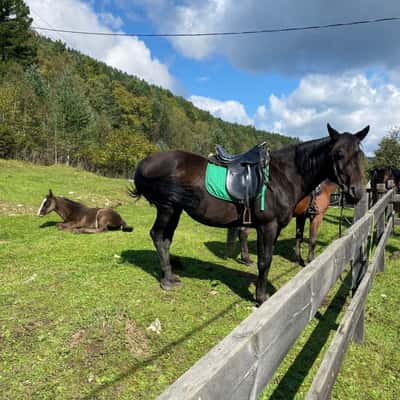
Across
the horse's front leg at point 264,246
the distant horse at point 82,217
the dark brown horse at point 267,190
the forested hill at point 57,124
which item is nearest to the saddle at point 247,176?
the dark brown horse at point 267,190

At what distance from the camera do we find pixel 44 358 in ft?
9.22

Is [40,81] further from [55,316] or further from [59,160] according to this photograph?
[55,316]

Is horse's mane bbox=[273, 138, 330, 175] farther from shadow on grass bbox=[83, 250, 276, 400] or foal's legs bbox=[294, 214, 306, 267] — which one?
foal's legs bbox=[294, 214, 306, 267]

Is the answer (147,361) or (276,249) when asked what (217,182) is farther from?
(276,249)

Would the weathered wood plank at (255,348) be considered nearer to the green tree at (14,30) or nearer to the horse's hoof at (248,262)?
the horse's hoof at (248,262)

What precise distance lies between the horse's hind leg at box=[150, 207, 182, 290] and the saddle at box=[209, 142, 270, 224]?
1.00 m

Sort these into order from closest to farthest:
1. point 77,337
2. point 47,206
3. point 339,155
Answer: point 77,337
point 339,155
point 47,206

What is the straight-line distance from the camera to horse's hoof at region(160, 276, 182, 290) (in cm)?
455

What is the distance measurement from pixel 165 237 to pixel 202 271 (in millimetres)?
1195

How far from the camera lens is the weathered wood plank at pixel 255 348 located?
0.82m

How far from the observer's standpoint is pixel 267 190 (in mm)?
4000

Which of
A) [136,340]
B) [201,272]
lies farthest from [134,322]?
[201,272]

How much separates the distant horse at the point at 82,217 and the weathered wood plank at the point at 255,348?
23.2 ft

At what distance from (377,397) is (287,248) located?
4.82 metres
